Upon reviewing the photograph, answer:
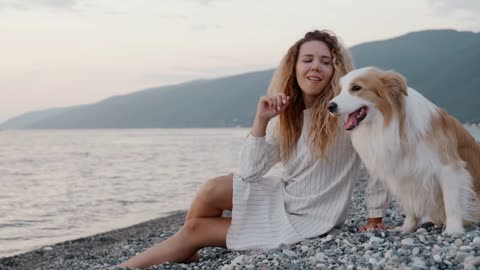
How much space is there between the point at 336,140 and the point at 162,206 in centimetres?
1046

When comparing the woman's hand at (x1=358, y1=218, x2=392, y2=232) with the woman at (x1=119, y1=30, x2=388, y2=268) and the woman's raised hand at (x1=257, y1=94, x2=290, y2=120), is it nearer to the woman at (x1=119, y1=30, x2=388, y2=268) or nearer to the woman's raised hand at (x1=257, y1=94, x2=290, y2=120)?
the woman at (x1=119, y1=30, x2=388, y2=268)

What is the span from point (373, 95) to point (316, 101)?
0.78m

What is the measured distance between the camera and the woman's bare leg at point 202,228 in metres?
4.82

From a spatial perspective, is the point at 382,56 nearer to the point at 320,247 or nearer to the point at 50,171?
the point at 50,171

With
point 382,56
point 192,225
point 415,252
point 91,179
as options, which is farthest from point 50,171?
point 382,56

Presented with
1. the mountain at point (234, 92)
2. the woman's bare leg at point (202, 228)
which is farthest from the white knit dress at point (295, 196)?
the mountain at point (234, 92)

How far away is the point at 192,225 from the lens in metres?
4.89

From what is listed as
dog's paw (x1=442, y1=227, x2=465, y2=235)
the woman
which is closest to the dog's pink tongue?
the woman

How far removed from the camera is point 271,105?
14.8ft

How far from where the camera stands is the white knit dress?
15.3 feet

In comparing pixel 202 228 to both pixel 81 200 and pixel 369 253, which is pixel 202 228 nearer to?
pixel 369 253

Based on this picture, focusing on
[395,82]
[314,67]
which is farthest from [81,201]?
[395,82]

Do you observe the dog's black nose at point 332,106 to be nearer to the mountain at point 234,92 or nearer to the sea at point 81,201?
the sea at point 81,201

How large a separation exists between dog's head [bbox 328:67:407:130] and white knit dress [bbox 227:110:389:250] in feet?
1.95
